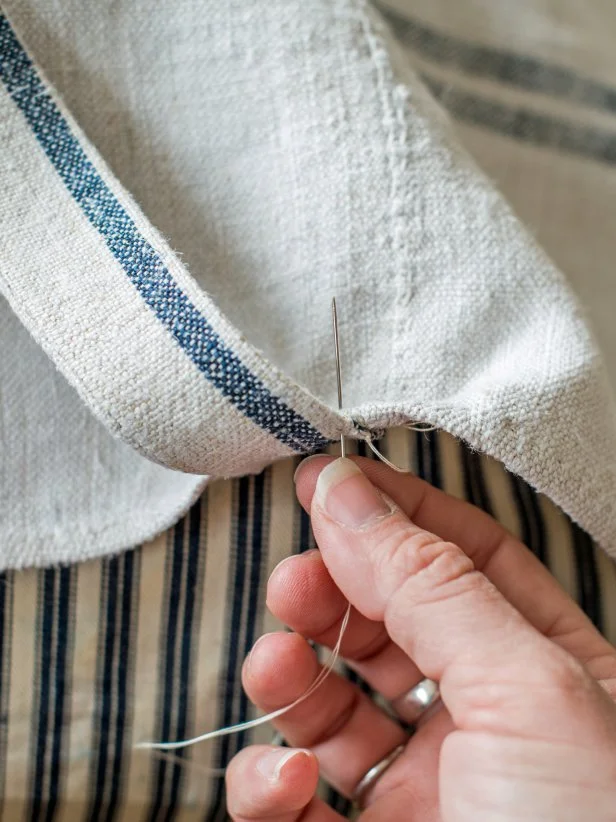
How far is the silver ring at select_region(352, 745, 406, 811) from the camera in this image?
65cm

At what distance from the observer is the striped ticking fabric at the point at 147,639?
622mm

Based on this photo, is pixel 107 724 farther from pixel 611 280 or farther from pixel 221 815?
pixel 611 280

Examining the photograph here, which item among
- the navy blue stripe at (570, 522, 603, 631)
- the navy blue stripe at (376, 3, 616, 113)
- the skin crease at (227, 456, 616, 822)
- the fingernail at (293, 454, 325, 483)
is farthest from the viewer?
the navy blue stripe at (376, 3, 616, 113)

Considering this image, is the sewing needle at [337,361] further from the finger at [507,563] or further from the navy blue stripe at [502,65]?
the navy blue stripe at [502,65]

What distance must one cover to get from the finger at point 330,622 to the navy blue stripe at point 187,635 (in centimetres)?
8

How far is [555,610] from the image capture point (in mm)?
621

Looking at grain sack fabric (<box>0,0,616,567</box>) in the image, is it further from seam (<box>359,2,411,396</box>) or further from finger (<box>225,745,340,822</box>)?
finger (<box>225,745,340,822</box>)

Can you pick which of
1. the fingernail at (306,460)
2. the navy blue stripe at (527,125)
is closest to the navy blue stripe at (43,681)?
the fingernail at (306,460)

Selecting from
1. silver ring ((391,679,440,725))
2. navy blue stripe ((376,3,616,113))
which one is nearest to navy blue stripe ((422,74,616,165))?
navy blue stripe ((376,3,616,113))

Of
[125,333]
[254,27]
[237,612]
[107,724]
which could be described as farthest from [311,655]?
[254,27]

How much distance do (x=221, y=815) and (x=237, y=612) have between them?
0.66ft

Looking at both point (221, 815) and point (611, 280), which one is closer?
point (221, 815)

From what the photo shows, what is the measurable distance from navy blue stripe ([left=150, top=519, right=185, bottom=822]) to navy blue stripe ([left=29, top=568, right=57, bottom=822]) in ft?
0.30

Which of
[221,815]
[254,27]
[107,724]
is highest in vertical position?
[254,27]
